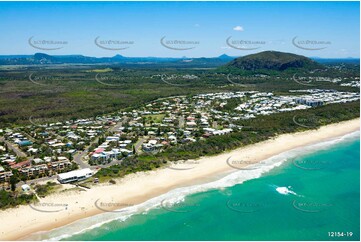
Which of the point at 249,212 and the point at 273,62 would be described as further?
the point at 273,62

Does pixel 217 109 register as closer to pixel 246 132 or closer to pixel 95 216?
pixel 246 132

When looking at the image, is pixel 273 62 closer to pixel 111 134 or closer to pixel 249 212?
pixel 111 134

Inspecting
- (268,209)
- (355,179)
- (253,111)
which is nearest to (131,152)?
(268,209)

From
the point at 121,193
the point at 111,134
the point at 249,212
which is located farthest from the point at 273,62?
the point at 121,193

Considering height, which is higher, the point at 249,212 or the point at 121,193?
the point at 121,193

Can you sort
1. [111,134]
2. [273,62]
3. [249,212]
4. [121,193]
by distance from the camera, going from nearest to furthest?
[249,212] < [121,193] < [111,134] < [273,62]

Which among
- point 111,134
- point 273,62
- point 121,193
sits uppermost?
point 273,62
